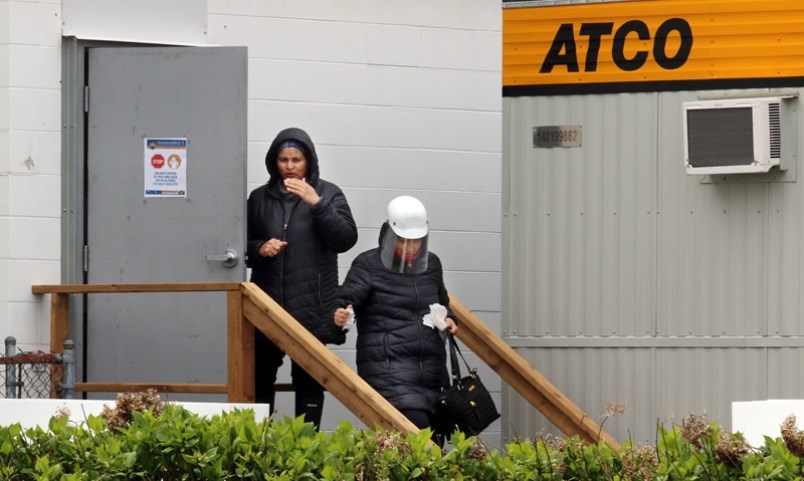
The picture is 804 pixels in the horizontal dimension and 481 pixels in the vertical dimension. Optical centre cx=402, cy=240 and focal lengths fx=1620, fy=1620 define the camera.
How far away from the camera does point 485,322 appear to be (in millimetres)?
10312

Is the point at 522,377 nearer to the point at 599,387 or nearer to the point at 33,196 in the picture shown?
the point at 599,387

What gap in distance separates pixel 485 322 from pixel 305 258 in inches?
76.5

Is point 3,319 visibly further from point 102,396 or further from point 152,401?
point 152,401

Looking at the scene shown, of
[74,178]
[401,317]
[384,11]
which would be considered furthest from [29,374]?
[384,11]

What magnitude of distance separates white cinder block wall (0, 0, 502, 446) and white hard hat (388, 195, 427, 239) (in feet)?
5.02

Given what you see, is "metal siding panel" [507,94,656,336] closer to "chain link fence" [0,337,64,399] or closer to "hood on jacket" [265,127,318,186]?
"hood on jacket" [265,127,318,186]

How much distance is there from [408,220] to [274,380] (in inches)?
49.0

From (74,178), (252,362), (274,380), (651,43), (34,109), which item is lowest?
(274,380)

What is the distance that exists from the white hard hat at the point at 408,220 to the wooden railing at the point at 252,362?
0.74 m

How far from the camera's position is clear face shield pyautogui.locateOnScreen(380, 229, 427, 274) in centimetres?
849

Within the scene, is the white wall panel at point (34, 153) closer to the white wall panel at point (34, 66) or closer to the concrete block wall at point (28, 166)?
the concrete block wall at point (28, 166)

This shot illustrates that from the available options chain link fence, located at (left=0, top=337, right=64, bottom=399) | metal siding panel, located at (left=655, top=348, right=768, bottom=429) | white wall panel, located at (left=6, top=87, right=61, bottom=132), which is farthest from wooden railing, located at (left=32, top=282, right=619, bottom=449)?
white wall panel, located at (left=6, top=87, right=61, bottom=132)

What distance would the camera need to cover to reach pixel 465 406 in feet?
27.2

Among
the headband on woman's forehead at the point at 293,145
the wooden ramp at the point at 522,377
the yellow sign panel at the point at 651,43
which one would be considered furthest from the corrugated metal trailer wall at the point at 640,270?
the headband on woman's forehead at the point at 293,145
